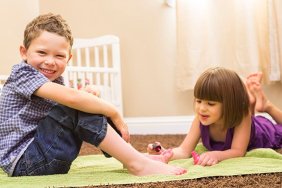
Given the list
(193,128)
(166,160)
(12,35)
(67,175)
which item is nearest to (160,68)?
(12,35)

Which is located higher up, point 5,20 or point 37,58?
point 5,20

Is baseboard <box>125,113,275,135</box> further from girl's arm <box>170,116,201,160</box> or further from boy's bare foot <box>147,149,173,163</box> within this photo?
boy's bare foot <box>147,149,173,163</box>

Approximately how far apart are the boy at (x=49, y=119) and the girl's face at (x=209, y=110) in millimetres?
285

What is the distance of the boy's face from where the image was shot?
1105 millimetres

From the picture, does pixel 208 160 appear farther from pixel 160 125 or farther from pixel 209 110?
pixel 160 125

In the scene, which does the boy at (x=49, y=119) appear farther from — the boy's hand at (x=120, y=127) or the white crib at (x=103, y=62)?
the white crib at (x=103, y=62)

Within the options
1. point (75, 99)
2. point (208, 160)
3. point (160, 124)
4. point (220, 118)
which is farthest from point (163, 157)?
point (160, 124)

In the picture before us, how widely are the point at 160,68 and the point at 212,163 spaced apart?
5.35 ft

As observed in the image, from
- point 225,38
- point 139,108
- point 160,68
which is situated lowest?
point 139,108

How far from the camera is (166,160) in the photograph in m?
1.22

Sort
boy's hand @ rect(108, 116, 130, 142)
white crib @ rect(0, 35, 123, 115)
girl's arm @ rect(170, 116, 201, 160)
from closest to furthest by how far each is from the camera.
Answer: boy's hand @ rect(108, 116, 130, 142)
girl's arm @ rect(170, 116, 201, 160)
white crib @ rect(0, 35, 123, 115)

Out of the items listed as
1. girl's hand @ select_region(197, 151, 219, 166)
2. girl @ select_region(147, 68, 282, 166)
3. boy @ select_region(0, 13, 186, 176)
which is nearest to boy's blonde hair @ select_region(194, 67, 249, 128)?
girl @ select_region(147, 68, 282, 166)

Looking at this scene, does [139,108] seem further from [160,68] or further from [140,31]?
[140,31]

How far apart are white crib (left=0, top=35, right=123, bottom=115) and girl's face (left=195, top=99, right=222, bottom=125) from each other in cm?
124
